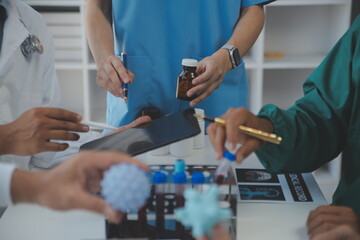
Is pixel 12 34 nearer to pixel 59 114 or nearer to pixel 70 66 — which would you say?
pixel 59 114

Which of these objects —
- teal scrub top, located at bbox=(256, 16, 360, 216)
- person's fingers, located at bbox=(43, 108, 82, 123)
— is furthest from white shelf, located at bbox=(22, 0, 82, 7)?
teal scrub top, located at bbox=(256, 16, 360, 216)

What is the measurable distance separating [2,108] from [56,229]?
0.52 m

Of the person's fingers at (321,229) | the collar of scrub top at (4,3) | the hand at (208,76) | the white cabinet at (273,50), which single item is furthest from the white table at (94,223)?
the white cabinet at (273,50)

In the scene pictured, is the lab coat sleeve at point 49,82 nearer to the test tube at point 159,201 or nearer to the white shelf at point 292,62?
the test tube at point 159,201

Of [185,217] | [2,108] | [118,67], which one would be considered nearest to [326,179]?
[118,67]

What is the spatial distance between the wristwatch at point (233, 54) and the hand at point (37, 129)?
608mm

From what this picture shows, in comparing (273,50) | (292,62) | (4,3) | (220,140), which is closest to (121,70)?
(4,3)

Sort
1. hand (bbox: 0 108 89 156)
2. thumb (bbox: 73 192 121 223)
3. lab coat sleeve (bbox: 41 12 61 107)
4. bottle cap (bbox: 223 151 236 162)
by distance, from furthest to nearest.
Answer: lab coat sleeve (bbox: 41 12 61 107) → hand (bbox: 0 108 89 156) → bottle cap (bbox: 223 151 236 162) → thumb (bbox: 73 192 121 223)

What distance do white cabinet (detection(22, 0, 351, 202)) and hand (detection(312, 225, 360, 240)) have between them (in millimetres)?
1554

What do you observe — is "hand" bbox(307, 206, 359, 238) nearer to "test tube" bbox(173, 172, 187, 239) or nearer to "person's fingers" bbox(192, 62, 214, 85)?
"test tube" bbox(173, 172, 187, 239)

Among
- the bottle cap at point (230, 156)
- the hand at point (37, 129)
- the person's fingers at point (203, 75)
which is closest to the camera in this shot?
the bottle cap at point (230, 156)

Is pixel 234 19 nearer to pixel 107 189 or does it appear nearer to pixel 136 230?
pixel 136 230

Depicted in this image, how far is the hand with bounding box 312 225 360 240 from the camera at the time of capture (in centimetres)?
87

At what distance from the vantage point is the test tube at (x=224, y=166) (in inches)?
33.2
